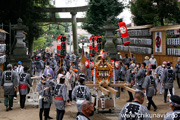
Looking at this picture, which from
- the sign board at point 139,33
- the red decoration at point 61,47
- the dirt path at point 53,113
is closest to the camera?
the dirt path at point 53,113

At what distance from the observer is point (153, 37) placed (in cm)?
2238

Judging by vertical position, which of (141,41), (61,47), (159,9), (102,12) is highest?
(102,12)

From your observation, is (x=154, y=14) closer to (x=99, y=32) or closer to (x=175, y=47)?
(x=175, y=47)

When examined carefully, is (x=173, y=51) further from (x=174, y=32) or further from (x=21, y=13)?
(x=21, y=13)

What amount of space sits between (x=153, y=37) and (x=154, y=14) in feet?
5.94

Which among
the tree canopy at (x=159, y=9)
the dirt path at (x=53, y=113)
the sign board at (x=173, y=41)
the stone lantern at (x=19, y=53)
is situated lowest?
the dirt path at (x=53, y=113)

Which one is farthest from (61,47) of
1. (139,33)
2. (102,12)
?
(102,12)

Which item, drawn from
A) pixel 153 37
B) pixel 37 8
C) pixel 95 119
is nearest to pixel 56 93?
pixel 95 119

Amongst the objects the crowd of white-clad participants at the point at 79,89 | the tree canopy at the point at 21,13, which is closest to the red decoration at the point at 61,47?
the crowd of white-clad participants at the point at 79,89

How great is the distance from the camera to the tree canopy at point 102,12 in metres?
32.9

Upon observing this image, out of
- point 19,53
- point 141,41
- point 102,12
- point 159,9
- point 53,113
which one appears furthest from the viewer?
point 102,12

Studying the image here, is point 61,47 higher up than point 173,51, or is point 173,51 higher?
point 61,47

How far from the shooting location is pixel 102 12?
33625 millimetres

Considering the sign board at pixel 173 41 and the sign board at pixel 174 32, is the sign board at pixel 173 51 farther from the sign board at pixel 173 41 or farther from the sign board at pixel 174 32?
the sign board at pixel 174 32
